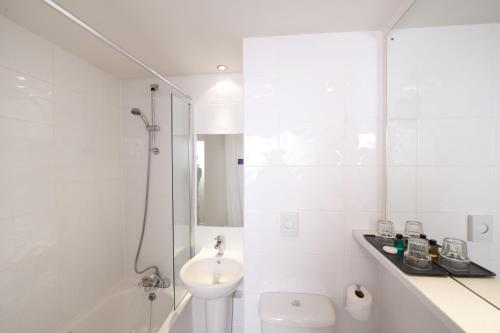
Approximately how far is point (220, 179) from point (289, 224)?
2.57ft

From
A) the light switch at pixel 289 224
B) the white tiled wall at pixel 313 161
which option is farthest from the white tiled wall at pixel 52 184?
the light switch at pixel 289 224

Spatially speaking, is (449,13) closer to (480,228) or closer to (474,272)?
(480,228)

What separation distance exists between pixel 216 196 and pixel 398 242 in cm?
128

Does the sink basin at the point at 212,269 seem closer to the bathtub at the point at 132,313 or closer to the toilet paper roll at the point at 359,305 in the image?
the bathtub at the point at 132,313

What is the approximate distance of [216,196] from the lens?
170 cm

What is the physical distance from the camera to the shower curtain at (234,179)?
1656 mm

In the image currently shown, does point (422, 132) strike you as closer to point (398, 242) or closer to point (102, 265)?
point (398, 242)

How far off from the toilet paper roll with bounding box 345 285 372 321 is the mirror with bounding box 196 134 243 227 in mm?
926

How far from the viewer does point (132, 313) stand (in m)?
1.68

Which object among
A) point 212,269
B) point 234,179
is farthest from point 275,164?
point 212,269

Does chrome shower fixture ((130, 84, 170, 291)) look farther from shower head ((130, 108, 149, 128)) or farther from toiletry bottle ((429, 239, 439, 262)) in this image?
toiletry bottle ((429, 239, 439, 262))

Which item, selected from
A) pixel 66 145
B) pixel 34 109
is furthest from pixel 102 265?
pixel 34 109

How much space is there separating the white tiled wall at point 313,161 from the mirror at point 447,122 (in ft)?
0.41

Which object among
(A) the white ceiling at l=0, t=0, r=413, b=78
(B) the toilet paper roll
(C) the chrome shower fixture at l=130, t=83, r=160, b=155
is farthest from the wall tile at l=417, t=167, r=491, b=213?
(C) the chrome shower fixture at l=130, t=83, r=160, b=155
